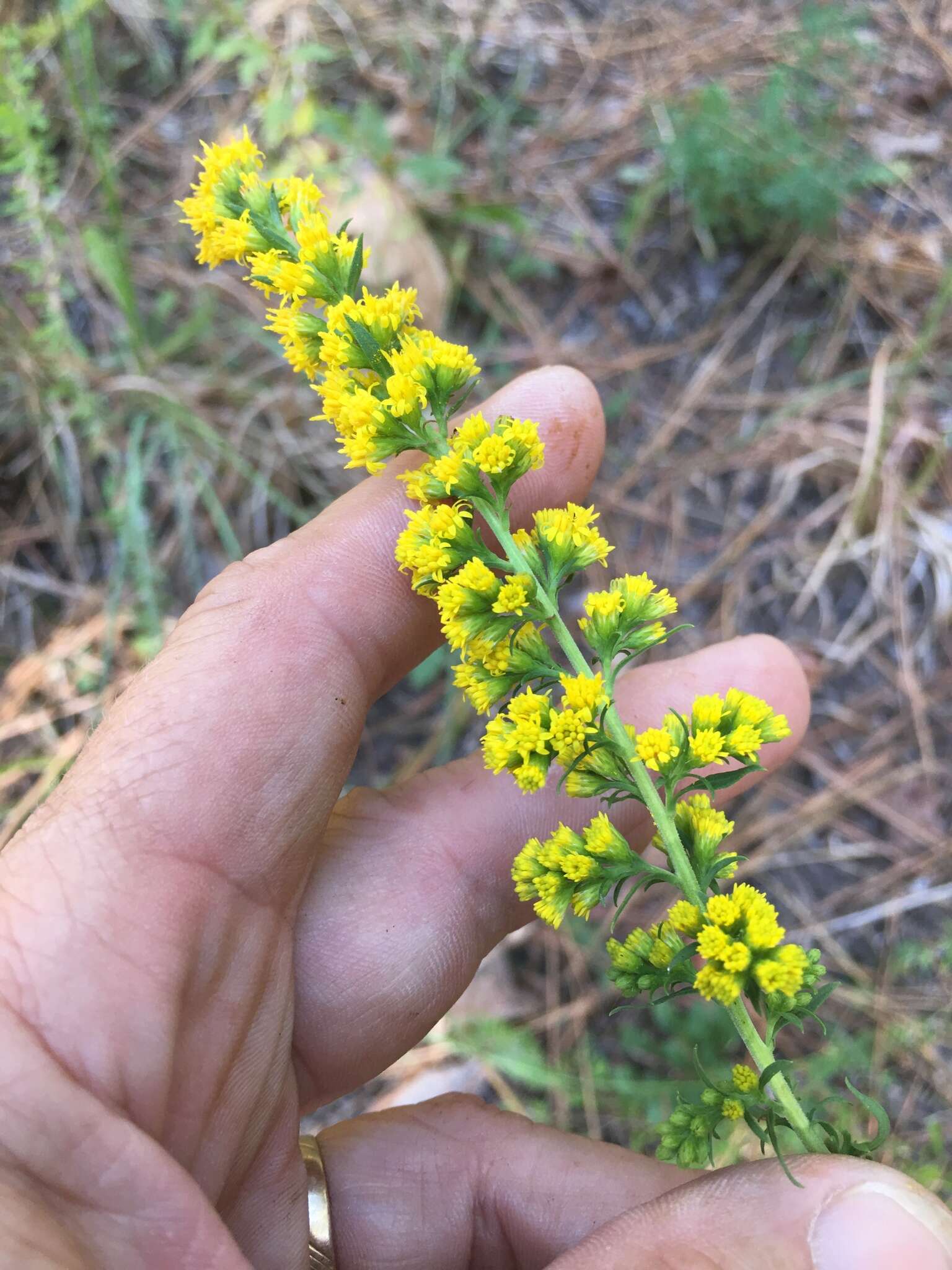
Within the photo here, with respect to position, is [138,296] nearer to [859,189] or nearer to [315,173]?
[315,173]

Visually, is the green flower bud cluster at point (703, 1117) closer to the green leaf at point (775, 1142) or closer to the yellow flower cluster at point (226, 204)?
the green leaf at point (775, 1142)

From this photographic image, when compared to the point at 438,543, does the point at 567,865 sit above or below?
below

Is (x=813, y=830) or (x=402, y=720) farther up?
(x=402, y=720)

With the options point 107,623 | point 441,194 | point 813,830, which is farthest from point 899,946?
point 441,194

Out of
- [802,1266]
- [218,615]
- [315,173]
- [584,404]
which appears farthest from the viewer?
[315,173]

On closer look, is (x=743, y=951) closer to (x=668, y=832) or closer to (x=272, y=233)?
(x=668, y=832)

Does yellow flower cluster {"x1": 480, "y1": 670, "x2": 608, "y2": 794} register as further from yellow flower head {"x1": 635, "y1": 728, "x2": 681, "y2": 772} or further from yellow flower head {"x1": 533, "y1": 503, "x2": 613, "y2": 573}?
yellow flower head {"x1": 533, "y1": 503, "x2": 613, "y2": 573}

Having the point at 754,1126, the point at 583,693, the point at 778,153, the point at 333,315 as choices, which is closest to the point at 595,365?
the point at 778,153
